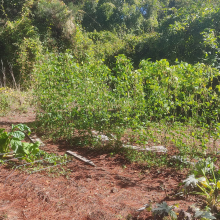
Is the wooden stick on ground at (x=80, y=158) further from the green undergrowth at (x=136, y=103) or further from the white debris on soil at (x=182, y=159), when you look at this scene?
the white debris on soil at (x=182, y=159)

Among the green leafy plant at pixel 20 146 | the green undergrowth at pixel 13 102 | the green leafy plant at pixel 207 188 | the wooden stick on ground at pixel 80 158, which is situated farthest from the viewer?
the green undergrowth at pixel 13 102

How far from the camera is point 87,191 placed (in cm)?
274

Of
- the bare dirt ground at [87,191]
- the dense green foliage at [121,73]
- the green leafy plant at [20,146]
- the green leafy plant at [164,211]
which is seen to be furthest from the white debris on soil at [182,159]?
the green leafy plant at [20,146]

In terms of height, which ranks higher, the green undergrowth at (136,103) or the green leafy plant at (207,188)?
the green undergrowth at (136,103)

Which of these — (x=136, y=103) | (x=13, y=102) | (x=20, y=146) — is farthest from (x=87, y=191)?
(x=13, y=102)

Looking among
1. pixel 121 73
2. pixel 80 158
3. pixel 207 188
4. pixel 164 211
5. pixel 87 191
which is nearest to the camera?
pixel 164 211

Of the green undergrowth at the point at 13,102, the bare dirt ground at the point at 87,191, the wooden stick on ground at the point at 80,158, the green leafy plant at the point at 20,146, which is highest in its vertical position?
the green undergrowth at the point at 13,102

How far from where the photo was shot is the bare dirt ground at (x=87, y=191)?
2254 mm

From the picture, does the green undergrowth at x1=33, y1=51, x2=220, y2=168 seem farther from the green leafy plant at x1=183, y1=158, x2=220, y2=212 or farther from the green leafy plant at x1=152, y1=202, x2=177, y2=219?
the green leafy plant at x1=152, y1=202, x2=177, y2=219

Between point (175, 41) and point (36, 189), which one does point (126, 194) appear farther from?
point (175, 41)

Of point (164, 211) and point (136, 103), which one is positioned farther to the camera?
point (136, 103)

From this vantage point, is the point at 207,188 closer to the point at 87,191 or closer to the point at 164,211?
the point at 164,211

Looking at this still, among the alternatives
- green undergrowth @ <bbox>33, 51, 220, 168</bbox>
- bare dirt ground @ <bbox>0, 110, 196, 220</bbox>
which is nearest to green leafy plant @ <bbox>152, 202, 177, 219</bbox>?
bare dirt ground @ <bbox>0, 110, 196, 220</bbox>

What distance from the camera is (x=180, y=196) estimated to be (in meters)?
2.59
